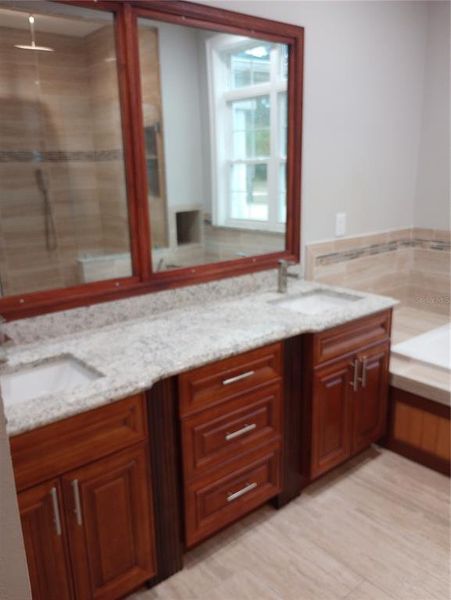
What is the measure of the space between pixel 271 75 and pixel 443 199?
4.93 feet

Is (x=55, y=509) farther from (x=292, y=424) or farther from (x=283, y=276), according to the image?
(x=283, y=276)

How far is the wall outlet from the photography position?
274 centimetres

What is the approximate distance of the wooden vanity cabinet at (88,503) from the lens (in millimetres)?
1307

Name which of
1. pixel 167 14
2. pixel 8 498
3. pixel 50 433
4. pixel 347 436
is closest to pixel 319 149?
pixel 167 14

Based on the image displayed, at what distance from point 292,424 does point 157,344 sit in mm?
701

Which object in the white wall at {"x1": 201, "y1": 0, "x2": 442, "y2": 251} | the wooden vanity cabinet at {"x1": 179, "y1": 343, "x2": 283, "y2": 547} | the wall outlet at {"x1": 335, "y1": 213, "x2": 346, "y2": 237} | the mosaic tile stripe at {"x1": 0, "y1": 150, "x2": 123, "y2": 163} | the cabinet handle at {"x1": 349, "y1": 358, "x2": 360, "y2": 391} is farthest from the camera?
the wall outlet at {"x1": 335, "y1": 213, "x2": 346, "y2": 237}

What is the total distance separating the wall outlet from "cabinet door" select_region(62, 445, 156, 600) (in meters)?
1.74

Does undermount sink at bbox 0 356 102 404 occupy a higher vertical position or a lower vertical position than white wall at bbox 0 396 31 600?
lower

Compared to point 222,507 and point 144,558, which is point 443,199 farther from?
point 144,558

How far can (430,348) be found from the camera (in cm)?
270

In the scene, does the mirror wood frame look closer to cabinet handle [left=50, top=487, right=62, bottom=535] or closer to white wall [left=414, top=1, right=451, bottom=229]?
cabinet handle [left=50, top=487, right=62, bottom=535]

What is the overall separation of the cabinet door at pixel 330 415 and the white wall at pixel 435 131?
160 centimetres

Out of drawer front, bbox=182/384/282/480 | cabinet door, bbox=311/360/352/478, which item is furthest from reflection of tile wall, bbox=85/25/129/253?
cabinet door, bbox=311/360/352/478

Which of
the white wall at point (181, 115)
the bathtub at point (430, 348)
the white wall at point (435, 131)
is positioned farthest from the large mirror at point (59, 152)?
the white wall at point (435, 131)
